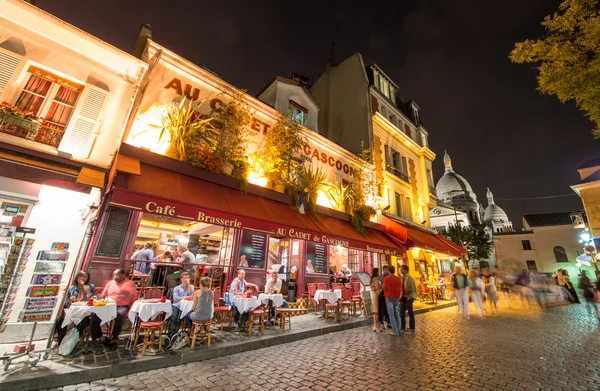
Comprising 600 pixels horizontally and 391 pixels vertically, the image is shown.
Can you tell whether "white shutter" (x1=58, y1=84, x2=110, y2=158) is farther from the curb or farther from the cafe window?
the curb

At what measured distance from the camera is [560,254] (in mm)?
35344

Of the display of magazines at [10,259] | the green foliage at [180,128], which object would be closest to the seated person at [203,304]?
the display of magazines at [10,259]

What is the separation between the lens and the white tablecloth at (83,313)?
4527 mm

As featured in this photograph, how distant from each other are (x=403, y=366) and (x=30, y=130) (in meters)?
9.18

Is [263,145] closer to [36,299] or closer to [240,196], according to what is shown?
[240,196]

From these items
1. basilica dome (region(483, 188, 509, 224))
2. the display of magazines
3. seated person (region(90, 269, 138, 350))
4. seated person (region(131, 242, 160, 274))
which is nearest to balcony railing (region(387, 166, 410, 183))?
seated person (region(131, 242, 160, 274))

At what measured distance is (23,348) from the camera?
167 inches

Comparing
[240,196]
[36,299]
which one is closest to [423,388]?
[240,196]

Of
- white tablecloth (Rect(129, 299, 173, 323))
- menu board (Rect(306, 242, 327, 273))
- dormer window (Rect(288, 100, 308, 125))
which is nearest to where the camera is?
white tablecloth (Rect(129, 299, 173, 323))

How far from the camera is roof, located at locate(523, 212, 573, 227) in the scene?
128 ft

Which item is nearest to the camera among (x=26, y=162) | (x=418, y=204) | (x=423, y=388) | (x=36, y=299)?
(x=423, y=388)

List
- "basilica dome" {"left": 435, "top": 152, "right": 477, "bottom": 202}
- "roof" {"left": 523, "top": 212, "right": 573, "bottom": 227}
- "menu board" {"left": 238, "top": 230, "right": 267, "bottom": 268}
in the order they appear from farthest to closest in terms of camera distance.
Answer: "basilica dome" {"left": 435, "top": 152, "right": 477, "bottom": 202} < "roof" {"left": 523, "top": 212, "right": 573, "bottom": 227} < "menu board" {"left": 238, "top": 230, "right": 267, "bottom": 268}

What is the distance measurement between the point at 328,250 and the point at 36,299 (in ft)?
31.7

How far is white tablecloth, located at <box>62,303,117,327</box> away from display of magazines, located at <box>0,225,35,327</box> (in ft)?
2.72
